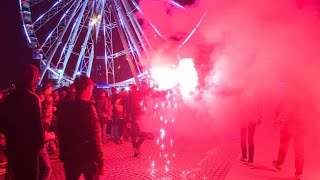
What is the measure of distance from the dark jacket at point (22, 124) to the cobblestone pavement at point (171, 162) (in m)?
2.95

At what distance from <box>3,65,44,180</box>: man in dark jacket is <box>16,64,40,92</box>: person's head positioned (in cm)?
12

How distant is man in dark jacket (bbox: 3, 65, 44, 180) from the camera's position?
4.31 metres

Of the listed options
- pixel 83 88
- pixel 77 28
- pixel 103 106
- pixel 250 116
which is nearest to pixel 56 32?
pixel 77 28

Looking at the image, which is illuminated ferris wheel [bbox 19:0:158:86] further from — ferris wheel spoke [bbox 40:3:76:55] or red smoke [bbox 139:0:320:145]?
red smoke [bbox 139:0:320:145]

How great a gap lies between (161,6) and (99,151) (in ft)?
42.7

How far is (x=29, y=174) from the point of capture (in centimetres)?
429

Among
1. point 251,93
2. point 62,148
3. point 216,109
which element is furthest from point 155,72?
point 62,148

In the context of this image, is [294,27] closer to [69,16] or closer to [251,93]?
[251,93]

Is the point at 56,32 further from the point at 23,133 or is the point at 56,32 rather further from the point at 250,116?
the point at 23,133

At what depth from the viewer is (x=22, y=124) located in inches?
171

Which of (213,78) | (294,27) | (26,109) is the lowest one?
(26,109)

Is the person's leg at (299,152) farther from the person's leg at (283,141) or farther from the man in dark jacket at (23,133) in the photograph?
the man in dark jacket at (23,133)

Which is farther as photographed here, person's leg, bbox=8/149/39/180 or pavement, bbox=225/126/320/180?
pavement, bbox=225/126/320/180

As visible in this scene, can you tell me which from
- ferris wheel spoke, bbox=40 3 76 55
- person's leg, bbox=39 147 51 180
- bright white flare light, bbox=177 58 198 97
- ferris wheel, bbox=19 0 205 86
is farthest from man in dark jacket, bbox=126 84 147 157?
ferris wheel spoke, bbox=40 3 76 55
